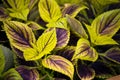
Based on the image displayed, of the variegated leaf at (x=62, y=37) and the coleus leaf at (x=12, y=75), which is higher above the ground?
the variegated leaf at (x=62, y=37)

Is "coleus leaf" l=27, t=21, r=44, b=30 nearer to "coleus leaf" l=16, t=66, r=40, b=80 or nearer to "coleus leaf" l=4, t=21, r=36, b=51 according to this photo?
"coleus leaf" l=4, t=21, r=36, b=51

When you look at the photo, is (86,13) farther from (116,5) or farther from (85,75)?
(85,75)

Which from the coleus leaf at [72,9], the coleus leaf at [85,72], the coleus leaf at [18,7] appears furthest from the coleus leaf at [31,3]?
the coleus leaf at [85,72]

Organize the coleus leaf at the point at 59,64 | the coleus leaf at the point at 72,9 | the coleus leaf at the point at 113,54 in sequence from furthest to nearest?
the coleus leaf at the point at 72,9 → the coleus leaf at the point at 113,54 → the coleus leaf at the point at 59,64

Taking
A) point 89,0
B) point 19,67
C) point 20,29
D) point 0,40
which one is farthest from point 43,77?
point 89,0

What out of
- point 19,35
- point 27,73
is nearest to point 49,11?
point 19,35

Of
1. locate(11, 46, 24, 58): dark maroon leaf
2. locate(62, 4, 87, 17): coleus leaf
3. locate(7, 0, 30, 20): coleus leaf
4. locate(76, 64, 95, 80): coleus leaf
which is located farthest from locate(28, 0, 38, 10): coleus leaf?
locate(76, 64, 95, 80): coleus leaf

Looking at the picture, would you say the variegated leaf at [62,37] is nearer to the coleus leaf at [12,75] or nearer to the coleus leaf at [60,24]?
the coleus leaf at [60,24]
